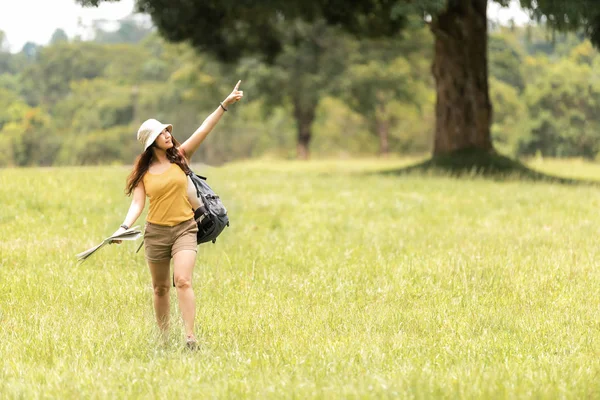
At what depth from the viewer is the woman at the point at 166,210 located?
6.05 m

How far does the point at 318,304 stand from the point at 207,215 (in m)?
1.83

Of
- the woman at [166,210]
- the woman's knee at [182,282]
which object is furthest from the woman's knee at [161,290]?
the woman's knee at [182,282]

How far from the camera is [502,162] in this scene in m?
22.8

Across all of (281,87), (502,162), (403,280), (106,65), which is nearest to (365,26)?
(502,162)

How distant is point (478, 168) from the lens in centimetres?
2219

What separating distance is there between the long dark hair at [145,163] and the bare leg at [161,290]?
59cm

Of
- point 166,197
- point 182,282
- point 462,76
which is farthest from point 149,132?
point 462,76

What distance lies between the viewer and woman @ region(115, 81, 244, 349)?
6051 millimetres

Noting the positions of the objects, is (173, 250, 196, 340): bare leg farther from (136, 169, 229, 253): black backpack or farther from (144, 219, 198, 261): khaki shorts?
(136, 169, 229, 253): black backpack

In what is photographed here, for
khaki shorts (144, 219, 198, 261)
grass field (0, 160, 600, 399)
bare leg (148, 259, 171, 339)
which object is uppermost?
khaki shorts (144, 219, 198, 261)

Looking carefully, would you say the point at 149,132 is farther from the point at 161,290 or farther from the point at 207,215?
the point at 161,290

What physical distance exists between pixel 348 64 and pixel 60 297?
4077 centimetres

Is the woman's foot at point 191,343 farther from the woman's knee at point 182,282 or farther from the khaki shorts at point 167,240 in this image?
the khaki shorts at point 167,240

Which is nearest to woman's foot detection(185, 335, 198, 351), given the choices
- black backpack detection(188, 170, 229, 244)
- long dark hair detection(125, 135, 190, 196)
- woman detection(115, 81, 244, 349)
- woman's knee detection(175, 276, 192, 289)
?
woman detection(115, 81, 244, 349)
